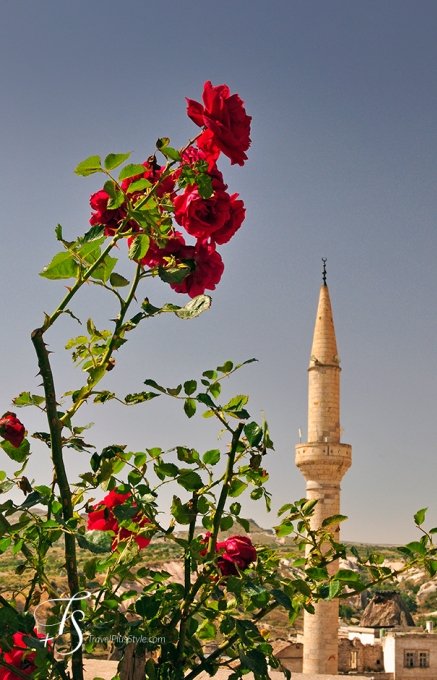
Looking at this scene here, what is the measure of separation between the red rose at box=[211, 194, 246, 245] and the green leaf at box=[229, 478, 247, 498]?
0.45 m

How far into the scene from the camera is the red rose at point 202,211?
1.27 m

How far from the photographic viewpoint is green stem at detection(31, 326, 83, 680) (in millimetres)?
1175

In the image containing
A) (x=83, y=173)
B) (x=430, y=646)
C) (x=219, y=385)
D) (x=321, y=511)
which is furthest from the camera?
(x=430, y=646)

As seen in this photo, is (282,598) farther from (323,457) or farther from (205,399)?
(323,457)

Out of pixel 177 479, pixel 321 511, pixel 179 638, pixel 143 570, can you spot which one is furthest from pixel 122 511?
pixel 321 511

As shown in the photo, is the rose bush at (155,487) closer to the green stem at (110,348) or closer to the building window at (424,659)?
the green stem at (110,348)

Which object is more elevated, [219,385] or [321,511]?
[321,511]

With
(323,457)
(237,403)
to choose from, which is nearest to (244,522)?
(237,403)

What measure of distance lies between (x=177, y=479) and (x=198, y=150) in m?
0.58

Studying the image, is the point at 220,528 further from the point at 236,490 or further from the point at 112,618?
the point at 112,618

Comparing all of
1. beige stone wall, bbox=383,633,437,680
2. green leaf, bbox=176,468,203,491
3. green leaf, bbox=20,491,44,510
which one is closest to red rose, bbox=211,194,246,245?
green leaf, bbox=176,468,203,491

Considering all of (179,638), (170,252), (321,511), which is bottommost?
(179,638)

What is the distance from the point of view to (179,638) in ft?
4.19

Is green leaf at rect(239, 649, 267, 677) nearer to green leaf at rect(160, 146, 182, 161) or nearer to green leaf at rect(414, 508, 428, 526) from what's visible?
green leaf at rect(414, 508, 428, 526)
